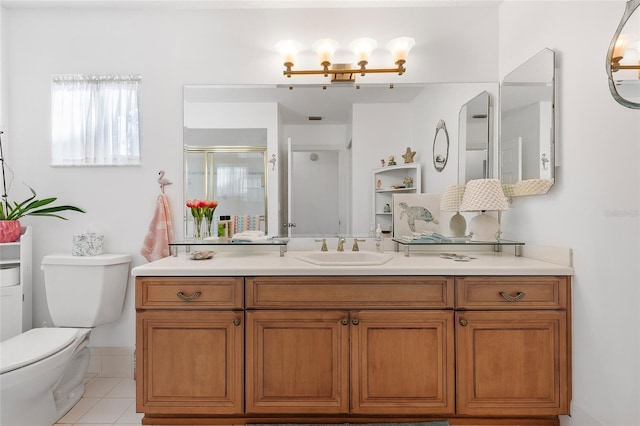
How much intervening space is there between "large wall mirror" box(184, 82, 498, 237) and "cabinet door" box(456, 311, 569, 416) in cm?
93

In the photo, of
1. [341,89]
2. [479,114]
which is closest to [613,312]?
[479,114]

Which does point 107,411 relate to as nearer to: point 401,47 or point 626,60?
point 401,47

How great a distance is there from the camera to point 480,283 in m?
1.61

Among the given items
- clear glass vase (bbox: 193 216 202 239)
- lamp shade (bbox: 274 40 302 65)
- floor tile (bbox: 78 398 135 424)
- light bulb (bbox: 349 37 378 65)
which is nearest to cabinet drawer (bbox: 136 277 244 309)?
clear glass vase (bbox: 193 216 202 239)

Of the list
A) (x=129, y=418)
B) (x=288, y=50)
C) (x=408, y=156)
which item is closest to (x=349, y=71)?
(x=288, y=50)

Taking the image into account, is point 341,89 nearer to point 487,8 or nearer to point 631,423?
point 487,8

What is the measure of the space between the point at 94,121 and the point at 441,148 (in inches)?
93.2

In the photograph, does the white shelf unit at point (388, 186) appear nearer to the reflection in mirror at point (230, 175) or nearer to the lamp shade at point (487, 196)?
the lamp shade at point (487, 196)

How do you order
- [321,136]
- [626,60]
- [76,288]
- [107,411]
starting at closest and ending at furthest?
[626,60], [107,411], [76,288], [321,136]

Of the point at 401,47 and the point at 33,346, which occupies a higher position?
the point at 401,47

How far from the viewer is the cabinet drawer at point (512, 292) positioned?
5.21 feet

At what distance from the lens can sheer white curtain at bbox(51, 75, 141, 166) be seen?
7.27 feet

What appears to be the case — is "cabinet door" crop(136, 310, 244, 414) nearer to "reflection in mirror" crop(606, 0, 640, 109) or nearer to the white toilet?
the white toilet

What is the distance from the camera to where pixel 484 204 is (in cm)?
192
